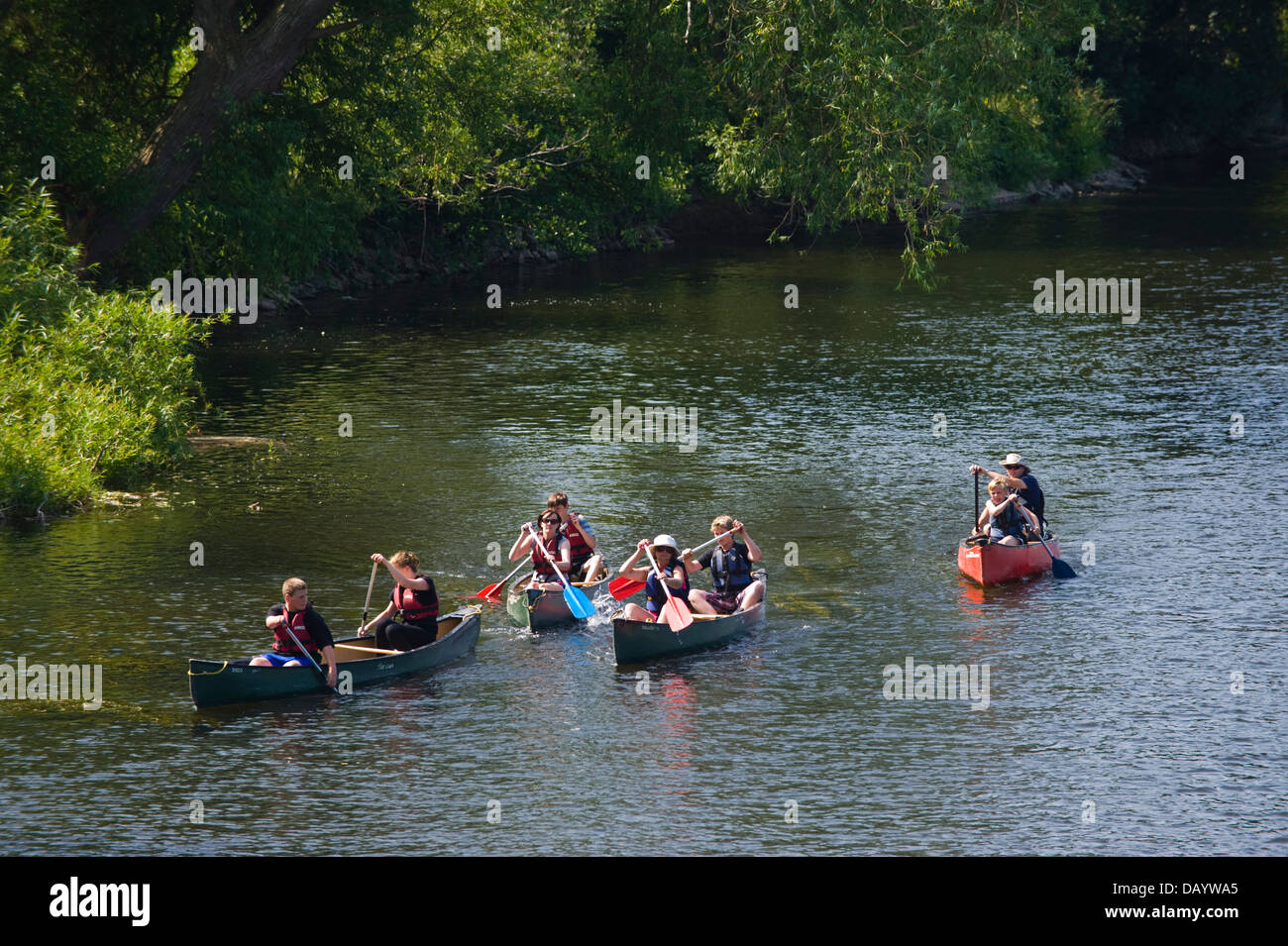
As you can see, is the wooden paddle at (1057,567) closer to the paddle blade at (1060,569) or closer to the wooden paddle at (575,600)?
the paddle blade at (1060,569)

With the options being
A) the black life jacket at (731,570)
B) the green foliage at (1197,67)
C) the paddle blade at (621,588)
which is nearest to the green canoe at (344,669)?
the paddle blade at (621,588)

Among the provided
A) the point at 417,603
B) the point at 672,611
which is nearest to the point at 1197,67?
the point at 672,611

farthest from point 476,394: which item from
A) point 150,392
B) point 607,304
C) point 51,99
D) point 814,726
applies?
point 814,726

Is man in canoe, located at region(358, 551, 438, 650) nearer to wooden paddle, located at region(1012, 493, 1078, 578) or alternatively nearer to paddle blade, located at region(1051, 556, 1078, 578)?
wooden paddle, located at region(1012, 493, 1078, 578)

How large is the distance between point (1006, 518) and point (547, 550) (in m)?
6.55

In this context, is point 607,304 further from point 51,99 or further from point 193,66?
point 51,99

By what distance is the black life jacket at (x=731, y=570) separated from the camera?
20.5m

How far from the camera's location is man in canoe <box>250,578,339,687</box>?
57.8 ft

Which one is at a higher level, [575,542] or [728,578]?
[575,542]

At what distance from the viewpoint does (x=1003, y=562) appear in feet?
71.5

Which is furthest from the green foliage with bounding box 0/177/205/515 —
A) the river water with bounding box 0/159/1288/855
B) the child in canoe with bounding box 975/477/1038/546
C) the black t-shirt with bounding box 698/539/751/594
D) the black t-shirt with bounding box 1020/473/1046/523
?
the black t-shirt with bounding box 1020/473/1046/523

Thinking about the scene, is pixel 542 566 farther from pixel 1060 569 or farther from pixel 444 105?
pixel 444 105

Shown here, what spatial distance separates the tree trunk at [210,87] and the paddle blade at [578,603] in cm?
1553

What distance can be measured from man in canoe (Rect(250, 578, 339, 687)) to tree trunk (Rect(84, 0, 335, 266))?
53.1 feet
